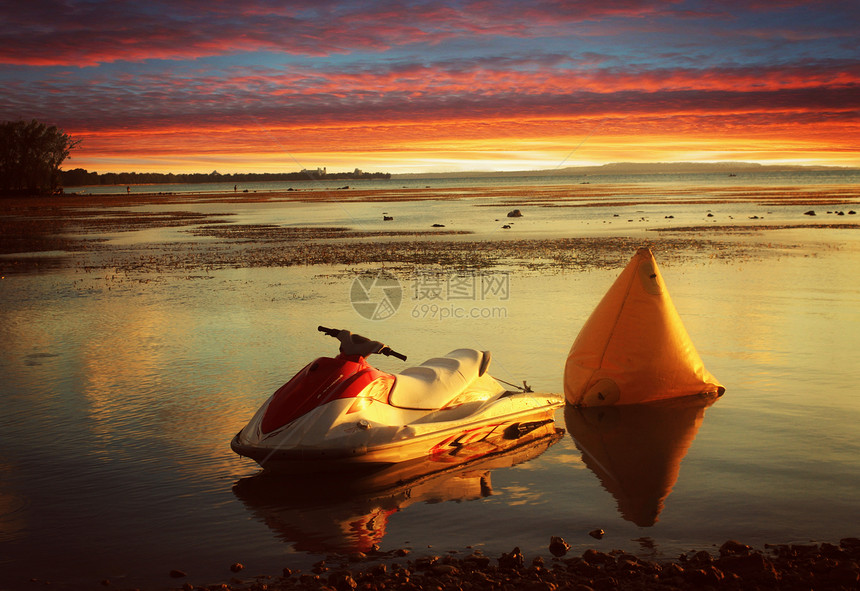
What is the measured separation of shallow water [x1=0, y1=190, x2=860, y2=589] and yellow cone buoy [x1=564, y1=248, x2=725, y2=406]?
0.47m

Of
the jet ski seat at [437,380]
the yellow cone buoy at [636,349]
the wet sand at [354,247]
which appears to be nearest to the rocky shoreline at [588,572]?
the jet ski seat at [437,380]

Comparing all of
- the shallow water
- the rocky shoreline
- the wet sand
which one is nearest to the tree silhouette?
the wet sand

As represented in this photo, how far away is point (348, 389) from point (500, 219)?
148 ft

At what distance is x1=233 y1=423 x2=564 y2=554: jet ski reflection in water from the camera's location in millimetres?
6430

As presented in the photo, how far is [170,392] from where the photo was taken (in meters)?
10.6

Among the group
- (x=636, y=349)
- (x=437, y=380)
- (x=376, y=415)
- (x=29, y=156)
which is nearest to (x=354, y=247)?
(x=636, y=349)

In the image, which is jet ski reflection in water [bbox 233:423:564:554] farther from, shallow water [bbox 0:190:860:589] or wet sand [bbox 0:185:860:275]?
wet sand [bbox 0:185:860:275]

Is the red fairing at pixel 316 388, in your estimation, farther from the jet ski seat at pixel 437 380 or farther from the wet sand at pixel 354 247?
the wet sand at pixel 354 247

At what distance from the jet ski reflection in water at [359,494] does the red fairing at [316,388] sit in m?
0.74

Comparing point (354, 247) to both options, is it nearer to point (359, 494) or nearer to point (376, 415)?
point (376, 415)

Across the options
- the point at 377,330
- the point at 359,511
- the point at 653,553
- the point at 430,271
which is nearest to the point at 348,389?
the point at 359,511

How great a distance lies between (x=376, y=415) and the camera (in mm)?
7527

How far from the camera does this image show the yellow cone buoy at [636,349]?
9.68 meters

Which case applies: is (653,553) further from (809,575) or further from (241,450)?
(241,450)
